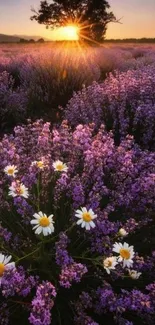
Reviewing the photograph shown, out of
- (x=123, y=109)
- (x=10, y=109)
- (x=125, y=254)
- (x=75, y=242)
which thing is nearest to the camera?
(x=125, y=254)

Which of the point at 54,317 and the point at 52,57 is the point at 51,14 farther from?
the point at 54,317

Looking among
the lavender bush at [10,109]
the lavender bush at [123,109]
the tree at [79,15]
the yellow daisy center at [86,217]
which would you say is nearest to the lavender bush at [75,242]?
the yellow daisy center at [86,217]

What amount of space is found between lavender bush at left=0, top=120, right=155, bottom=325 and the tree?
99.2 ft

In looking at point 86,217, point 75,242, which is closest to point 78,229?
point 75,242

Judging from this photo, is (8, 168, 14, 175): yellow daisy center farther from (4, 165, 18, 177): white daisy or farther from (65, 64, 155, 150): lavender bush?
(65, 64, 155, 150): lavender bush

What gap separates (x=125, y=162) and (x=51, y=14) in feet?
101

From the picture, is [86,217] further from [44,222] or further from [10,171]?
[10,171]

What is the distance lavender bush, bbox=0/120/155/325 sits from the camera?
1.91m

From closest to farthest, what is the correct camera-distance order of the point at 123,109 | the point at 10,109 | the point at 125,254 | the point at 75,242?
1. the point at 125,254
2. the point at 75,242
3. the point at 123,109
4. the point at 10,109

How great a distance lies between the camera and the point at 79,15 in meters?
31.8

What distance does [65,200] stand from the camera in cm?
274

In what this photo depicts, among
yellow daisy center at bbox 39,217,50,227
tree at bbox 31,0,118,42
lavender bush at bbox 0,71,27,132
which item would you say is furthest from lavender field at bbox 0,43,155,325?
tree at bbox 31,0,118,42

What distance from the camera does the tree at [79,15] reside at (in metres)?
Answer: 31.3

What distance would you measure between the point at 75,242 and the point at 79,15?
104ft
